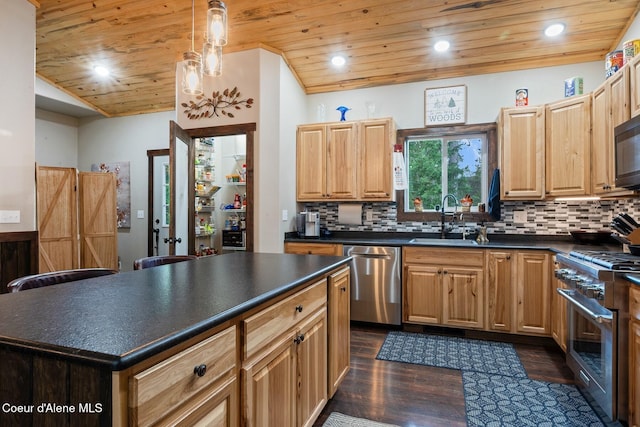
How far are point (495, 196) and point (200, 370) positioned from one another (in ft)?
10.9

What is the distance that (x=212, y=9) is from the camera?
178cm

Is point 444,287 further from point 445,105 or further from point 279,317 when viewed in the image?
point 279,317

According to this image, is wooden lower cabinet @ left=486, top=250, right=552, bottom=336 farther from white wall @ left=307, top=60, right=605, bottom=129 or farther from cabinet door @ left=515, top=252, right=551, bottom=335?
white wall @ left=307, top=60, right=605, bottom=129

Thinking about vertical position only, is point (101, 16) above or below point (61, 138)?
Answer: above

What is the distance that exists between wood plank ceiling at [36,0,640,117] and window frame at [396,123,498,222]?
22.5 inches

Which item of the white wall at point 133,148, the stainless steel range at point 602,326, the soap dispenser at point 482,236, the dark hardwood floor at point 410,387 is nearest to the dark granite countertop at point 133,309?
the dark hardwood floor at point 410,387

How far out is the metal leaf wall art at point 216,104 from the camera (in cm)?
369

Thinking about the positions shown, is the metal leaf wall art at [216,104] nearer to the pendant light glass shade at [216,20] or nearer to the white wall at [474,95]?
the white wall at [474,95]

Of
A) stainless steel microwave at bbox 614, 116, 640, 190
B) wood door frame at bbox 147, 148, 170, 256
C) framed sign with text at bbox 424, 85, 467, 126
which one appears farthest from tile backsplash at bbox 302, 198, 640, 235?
wood door frame at bbox 147, 148, 170, 256

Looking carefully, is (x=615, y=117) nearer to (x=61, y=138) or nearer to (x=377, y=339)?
(x=377, y=339)

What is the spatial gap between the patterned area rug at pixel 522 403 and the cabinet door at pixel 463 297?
2.58ft

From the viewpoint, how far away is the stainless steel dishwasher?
3455 mm

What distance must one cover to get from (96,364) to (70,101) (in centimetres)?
538

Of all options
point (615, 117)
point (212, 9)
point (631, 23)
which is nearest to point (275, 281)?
point (212, 9)
